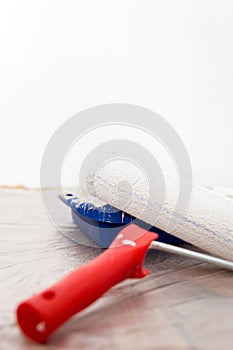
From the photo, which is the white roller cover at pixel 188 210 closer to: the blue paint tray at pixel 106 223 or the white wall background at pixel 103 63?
the blue paint tray at pixel 106 223

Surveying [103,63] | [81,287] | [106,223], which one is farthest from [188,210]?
[103,63]

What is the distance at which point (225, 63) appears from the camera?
171 cm

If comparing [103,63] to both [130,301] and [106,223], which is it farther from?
[130,301]

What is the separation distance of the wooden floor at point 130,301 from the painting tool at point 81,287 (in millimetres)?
25

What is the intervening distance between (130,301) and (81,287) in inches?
4.7

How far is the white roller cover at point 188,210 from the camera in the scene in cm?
74

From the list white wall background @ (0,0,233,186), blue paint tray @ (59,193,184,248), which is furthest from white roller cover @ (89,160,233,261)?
white wall background @ (0,0,233,186)

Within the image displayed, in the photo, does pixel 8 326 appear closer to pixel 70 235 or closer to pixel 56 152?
pixel 70 235

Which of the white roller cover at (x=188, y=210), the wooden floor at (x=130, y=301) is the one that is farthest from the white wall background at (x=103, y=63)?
the white roller cover at (x=188, y=210)

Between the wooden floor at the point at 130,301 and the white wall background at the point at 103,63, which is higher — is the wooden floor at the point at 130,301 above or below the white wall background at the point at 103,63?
below

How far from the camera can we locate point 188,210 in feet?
2.44

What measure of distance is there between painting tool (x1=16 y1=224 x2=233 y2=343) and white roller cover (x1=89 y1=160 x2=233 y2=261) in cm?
8

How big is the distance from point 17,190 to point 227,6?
1094 millimetres

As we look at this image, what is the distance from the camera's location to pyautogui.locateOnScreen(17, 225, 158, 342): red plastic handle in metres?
0.48
